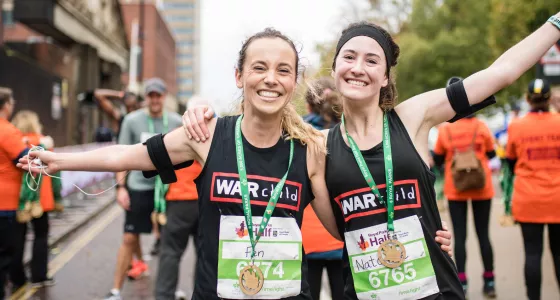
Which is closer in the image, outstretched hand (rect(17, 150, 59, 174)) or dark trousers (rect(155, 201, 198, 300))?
outstretched hand (rect(17, 150, 59, 174))

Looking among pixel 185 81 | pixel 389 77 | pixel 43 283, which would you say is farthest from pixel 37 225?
pixel 185 81

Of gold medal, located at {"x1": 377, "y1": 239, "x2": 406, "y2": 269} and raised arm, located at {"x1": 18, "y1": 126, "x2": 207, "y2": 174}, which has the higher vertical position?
raised arm, located at {"x1": 18, "y1": 126, "x2": 207, "y2": 174}

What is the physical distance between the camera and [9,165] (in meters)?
5.31

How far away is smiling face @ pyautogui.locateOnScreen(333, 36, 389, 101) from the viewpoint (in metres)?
2.63

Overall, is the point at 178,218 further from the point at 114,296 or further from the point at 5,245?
the point at 5,245

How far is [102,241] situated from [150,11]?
68631mm

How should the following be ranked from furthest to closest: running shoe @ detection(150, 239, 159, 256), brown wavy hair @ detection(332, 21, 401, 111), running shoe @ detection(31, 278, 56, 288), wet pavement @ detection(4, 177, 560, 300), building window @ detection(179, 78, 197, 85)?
building window @ detection(179, 78, 197, 85) < running shoe @ detection(150, 239, 159, 256) < running shoe @ detection(31, 278, 56, 288) < wet pavement @ detection(4, 177, 560, 300) < brown wavy hair @ detection(332, 21, 401, 111)

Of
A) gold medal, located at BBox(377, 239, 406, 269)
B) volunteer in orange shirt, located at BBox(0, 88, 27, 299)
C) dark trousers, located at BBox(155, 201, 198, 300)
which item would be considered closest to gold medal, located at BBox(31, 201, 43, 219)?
volunteer in orange shirt, located at BBox(0, 88, 27, 299)

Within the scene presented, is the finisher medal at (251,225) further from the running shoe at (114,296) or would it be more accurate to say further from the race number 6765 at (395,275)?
the running shoe at (114,296)

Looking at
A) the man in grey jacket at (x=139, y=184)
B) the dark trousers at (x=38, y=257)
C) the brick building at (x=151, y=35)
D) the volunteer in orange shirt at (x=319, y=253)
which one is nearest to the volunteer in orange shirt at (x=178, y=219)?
the man in grey jacket at (x=139, y=184)

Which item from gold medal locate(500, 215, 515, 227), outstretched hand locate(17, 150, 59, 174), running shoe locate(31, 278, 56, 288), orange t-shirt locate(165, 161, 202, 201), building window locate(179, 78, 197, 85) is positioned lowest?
running shoe locate(31, 278, 56, 288)

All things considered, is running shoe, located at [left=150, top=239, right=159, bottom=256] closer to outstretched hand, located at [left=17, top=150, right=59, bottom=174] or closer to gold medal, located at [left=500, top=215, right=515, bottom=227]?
gold medal, located at [left=500, top=215, right=515, bottom=227]

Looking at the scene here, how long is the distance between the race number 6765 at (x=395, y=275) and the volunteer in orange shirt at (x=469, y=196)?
3439 mm

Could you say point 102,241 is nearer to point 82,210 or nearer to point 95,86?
point 82,210
